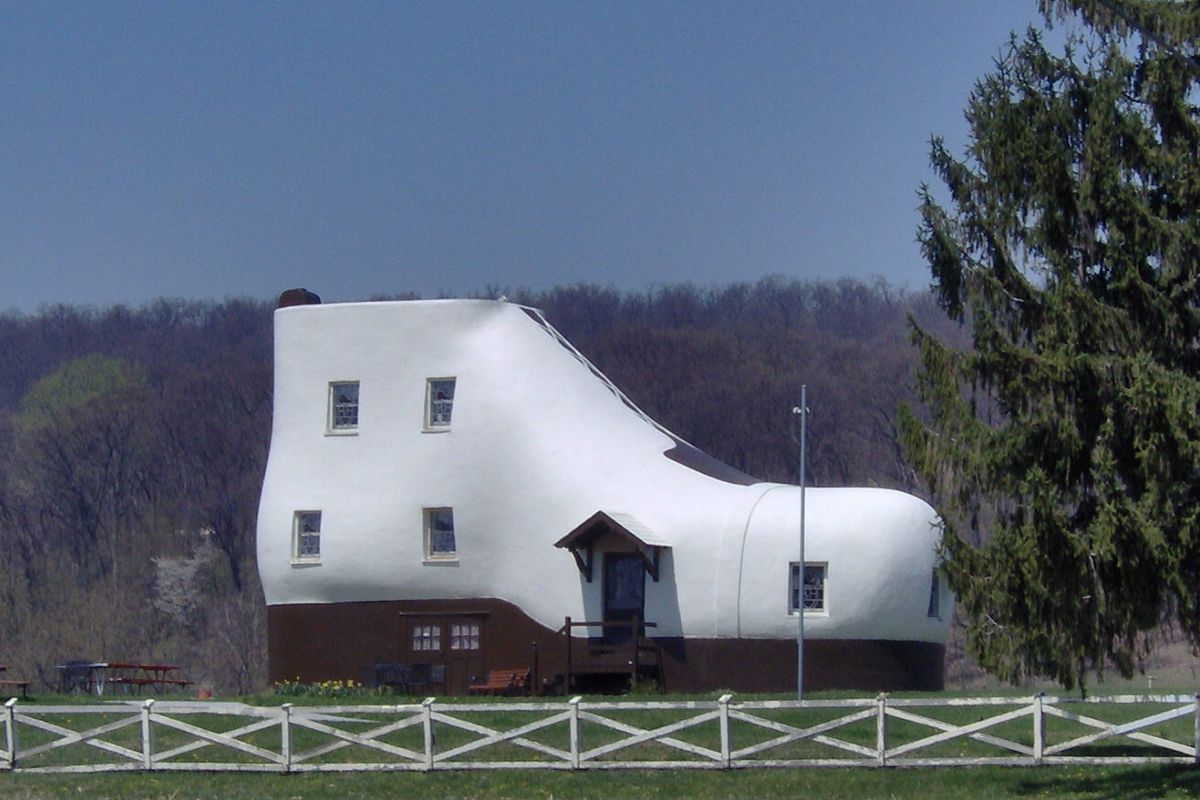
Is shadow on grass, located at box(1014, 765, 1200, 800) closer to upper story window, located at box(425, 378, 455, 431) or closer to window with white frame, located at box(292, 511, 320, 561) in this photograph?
upper story window, located at box(425, 378, 455, 431)

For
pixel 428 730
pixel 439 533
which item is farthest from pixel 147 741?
pixel 439 533

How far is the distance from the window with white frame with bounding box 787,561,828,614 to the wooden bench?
5121 mm

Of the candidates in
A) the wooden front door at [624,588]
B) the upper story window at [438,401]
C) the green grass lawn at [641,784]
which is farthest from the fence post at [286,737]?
the upper story window at [438,401]

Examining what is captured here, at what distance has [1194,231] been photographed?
19.5 metres

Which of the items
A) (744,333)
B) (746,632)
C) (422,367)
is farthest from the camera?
(744,333)

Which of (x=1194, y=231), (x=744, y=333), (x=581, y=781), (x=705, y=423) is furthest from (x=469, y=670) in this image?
(x=744, y=333)

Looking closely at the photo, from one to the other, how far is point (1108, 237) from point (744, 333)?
2872 inches

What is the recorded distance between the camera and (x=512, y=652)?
33.4 m

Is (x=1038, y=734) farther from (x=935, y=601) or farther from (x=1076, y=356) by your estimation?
(x=935, y=601)

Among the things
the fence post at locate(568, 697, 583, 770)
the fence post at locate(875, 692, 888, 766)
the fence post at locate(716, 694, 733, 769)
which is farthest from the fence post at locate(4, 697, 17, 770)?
the fence post at locate(875, 692, 888, 766)

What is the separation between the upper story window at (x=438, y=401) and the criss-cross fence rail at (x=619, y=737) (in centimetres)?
795

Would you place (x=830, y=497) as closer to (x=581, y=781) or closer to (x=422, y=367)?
(x=422, y=367)

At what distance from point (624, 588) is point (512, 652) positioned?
2.50 meters

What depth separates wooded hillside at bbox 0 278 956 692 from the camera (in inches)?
2891
